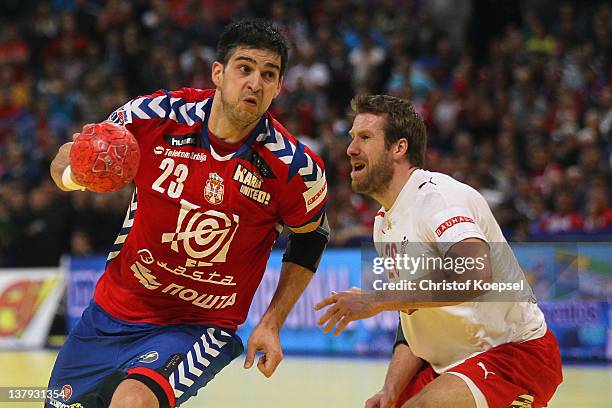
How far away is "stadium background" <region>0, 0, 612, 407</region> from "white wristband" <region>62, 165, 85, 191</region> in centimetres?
391

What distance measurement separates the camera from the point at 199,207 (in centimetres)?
515

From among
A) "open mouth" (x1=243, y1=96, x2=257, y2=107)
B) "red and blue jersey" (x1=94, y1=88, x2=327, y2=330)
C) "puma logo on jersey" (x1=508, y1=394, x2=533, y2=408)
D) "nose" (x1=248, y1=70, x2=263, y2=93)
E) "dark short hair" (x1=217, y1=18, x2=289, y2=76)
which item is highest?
"dark short hair" (x1=217, y1=18, x2=289, y2=76)

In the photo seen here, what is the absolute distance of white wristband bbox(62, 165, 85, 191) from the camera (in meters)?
4.91

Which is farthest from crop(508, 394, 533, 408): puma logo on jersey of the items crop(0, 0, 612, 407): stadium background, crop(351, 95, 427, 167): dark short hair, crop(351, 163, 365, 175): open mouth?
crop(0, 0, 612, 407): stadium background

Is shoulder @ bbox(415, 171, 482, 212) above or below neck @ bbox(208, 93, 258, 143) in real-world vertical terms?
below

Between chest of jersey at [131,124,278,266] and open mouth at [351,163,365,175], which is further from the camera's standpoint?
open mouth at [351,163,365,175]

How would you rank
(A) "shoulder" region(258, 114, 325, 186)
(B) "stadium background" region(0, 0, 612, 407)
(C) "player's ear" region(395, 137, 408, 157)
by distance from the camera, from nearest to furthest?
(A) "shoulder" region(258, 114, 325, 186)
(C) "player's ear" region(395, 137, 408, 157)
(B) "stadium background" region(0, 0, 612, 407)

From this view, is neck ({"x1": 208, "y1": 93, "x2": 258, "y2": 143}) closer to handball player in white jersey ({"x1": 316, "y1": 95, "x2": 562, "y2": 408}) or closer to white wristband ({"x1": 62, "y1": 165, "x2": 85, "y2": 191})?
handball player in white jersey ({"x1": 316, "y1": 95, "x2": 562, "y2": 408})

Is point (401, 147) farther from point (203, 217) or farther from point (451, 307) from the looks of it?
point (203, 217)

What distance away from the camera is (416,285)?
487cm

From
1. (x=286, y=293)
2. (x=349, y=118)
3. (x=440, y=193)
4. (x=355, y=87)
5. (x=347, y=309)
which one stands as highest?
(x=355, y=87)

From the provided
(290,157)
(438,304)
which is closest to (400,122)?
(290,157)

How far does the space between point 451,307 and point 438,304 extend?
0.93 feet

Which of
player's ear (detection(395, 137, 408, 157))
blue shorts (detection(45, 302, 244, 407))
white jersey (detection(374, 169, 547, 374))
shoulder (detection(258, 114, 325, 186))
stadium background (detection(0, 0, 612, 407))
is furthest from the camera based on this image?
stadium background (detection(0, 0, 612, 407))
